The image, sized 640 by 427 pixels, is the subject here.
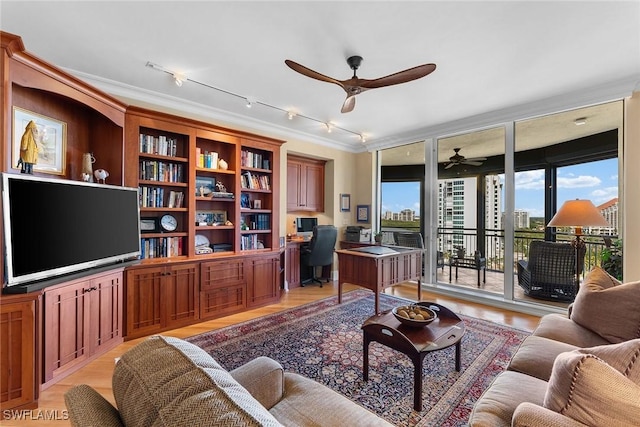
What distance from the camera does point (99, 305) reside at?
2.62m

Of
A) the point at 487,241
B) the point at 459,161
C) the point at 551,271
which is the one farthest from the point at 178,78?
the point at 487,241

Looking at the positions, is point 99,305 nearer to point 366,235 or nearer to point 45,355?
point 45,355

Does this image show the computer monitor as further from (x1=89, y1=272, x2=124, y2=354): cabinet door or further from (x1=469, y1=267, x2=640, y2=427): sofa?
(x1=469, y1=267, x2=640, y2=427): sofa

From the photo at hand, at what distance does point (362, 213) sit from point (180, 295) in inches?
148

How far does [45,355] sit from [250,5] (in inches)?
115

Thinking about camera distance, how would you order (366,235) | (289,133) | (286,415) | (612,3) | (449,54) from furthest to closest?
(366,235), (289,133), (449,54), (612,3), (286,415)

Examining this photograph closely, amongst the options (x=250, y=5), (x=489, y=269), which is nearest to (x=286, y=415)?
(x=250, y=5)

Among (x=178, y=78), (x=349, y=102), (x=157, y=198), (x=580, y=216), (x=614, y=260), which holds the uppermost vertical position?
(x=178, y=78)

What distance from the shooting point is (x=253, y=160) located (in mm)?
4180

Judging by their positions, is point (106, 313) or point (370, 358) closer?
point (370, 358)

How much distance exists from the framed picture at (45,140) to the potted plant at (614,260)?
19.2 feet

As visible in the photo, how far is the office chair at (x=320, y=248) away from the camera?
15.4 feet

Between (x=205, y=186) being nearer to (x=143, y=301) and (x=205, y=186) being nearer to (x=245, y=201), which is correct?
(x=245, y=201)

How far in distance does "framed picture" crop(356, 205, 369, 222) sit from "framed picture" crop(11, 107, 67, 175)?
4610 millimetres
